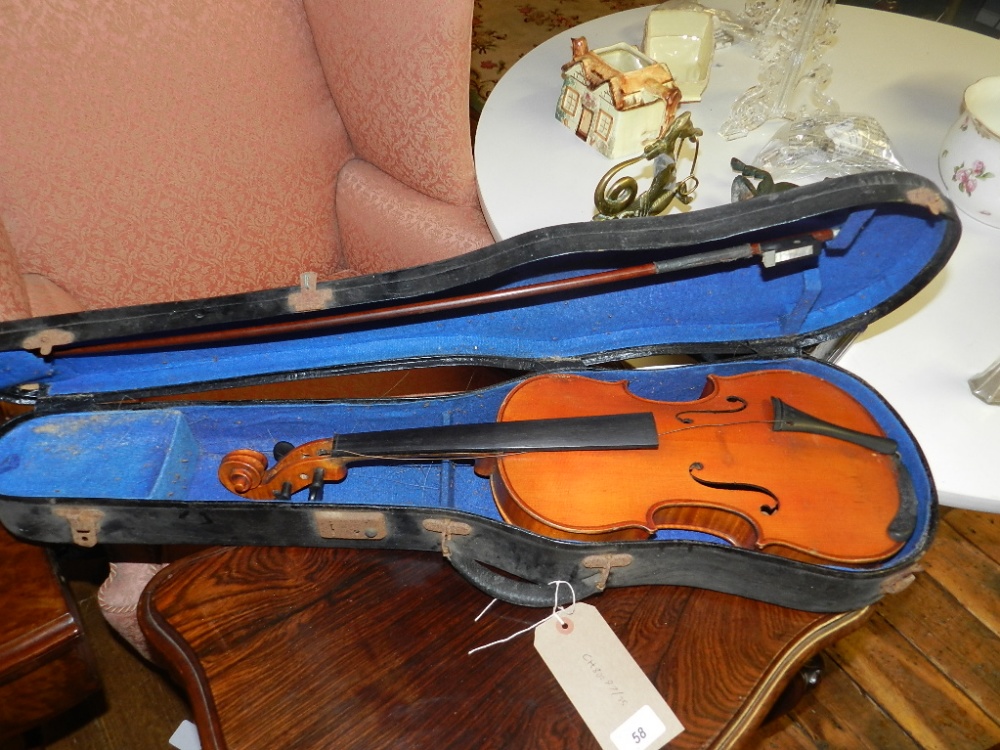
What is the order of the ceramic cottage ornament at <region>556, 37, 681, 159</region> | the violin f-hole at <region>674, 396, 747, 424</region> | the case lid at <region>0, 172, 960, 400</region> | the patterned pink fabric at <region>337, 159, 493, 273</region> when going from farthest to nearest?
the patterned pink fabric at <region>337, 159, 493, 273</region> → the ceramic cottage ornament at <region>556, 37, 681, 159</region> → the violin f-hole at <region>674, 396, 747, 424</region> → the case lid at <region>0, 172, 960, 400</region>

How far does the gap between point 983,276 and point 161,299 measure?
1.54m


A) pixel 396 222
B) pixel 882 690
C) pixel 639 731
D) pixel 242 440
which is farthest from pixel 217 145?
pixel 882 690

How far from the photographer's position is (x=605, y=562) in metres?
1.08

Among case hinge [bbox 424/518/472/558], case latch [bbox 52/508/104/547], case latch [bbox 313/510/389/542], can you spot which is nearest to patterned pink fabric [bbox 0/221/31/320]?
case latch [bbox 52/508/104/547]

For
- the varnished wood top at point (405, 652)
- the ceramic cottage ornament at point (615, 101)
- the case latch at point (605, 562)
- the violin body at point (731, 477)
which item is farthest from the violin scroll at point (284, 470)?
the ceramic cottage ornament at point (615, 101)

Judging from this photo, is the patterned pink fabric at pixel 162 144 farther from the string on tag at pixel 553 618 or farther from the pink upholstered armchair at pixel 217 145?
the string on tag at pixel 553 618

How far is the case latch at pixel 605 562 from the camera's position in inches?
42.4

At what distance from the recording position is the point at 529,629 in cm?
115

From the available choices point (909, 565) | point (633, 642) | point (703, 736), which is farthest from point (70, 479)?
point (909, 565)

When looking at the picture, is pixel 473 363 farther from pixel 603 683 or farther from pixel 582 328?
pixel 603 683

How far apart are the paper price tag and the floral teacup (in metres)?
0.98

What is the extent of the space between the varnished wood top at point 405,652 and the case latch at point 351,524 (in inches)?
3.8

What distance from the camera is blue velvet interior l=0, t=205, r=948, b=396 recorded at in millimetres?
1167

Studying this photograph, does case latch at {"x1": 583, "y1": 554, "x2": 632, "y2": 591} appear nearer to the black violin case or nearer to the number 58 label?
the black violin case
